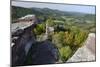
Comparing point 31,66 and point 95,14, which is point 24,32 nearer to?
point 31,66

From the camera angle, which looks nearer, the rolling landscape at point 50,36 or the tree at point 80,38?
the rolling landscape at point 50,36

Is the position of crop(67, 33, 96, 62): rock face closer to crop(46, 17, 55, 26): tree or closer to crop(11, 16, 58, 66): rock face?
crop(11, 16, 58, 66): rock face

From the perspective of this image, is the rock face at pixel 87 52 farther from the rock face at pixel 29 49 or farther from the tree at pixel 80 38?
the rock face at pixel 29 49

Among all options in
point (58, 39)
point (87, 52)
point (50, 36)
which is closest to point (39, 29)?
point (50, 36)

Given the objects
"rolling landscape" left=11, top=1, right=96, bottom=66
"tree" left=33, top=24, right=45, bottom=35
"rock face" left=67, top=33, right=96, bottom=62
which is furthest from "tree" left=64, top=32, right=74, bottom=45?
"tree" left=33, top=24, right=45, bottom=35

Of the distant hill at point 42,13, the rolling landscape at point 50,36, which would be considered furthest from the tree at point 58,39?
the distant hill at point 42,13

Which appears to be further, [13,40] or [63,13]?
[63,13]

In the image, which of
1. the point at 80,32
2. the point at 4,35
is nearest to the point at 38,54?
the point at 4,35

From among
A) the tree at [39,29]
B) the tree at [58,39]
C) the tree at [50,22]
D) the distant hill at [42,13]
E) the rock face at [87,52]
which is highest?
the distant hill at [42,13]
